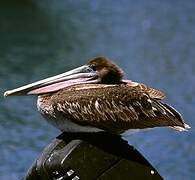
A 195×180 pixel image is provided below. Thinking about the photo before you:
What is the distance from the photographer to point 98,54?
10570 millimetres

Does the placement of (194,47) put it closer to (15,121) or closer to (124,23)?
(124,23)

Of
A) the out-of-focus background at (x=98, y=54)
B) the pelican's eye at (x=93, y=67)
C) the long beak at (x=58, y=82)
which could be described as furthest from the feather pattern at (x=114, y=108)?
the out-of-focus background at (x=98, y=54)

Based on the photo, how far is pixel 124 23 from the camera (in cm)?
1288

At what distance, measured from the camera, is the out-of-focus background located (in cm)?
709

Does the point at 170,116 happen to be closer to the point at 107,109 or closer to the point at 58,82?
the point at 107,109

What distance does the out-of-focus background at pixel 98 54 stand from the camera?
7.09 metres

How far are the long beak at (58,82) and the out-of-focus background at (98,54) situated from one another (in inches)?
105

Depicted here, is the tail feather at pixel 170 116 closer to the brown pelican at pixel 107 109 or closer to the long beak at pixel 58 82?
the brown pelican at pixel 107 109

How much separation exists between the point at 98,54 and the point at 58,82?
7.05m

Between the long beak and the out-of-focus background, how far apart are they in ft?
8.75

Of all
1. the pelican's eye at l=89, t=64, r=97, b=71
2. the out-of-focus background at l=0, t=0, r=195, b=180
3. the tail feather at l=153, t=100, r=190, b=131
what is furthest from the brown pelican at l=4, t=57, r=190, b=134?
the out-of-focus background at l=0, t=0, r=195, b=180

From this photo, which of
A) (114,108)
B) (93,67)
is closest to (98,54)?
(93,67)

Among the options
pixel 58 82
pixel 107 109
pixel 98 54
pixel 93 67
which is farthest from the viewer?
pixel 98 54

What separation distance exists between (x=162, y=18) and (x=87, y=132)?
10474 millimetres
